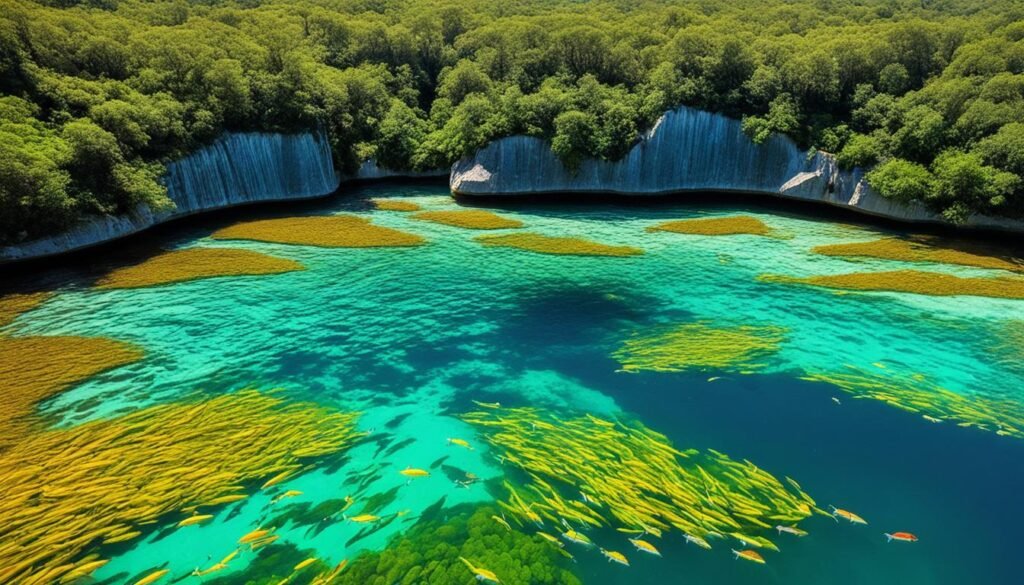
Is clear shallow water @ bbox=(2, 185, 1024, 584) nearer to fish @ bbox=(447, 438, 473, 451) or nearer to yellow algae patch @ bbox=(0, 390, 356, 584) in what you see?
fish @ bbox=(447, 438, 473, 451)

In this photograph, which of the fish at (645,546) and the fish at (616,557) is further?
the fish at (645,546)

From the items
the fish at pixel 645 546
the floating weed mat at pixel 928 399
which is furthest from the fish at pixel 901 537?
the floating weed mat at pixel 928 399

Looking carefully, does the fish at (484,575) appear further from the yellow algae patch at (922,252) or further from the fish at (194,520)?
the yellow algae patch at (922,252)

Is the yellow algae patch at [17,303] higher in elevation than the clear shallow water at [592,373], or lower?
higher

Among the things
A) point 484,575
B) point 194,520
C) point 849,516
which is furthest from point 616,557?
point 194,520

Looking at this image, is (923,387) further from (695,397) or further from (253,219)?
(253,219)

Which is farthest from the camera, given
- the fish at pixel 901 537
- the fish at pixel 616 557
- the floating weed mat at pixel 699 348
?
the floating weed mat at pixel 699 348
